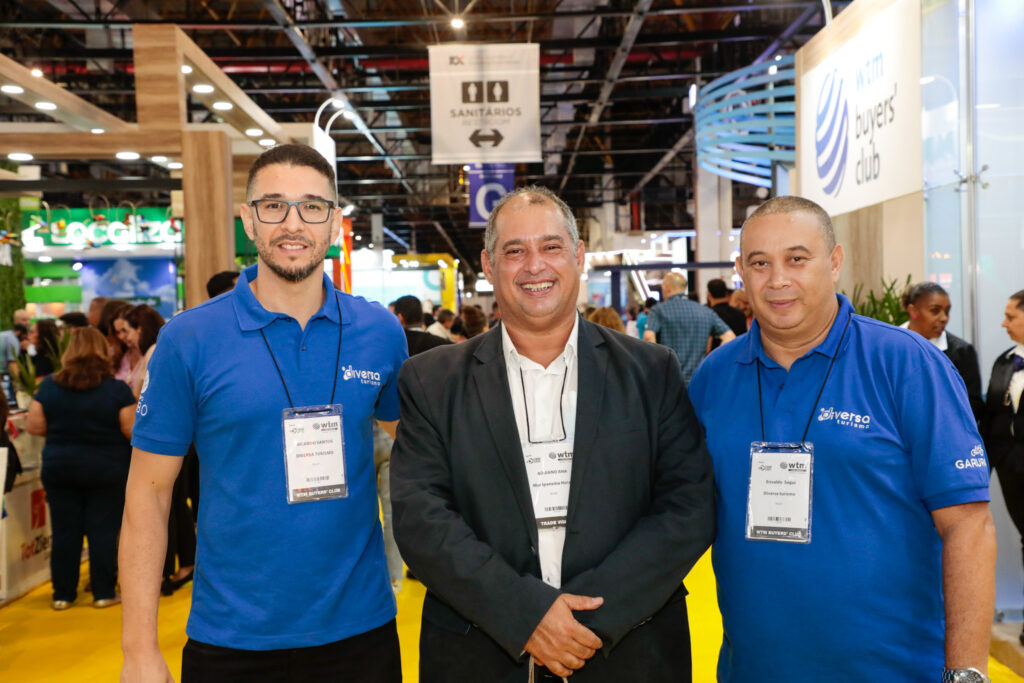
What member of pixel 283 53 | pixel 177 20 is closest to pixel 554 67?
pixel 283 53

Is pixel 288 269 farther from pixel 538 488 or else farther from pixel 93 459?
pixel 93 459

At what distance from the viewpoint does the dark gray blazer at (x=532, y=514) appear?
165 centimetres

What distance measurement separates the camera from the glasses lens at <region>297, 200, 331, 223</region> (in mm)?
1854

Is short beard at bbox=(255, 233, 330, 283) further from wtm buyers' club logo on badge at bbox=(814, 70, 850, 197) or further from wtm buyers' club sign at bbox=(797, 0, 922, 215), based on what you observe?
wtm buyers' club logo on badge at bbox=(814, 70, 850, 197)

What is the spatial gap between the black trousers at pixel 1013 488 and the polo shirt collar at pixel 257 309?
10.8ft

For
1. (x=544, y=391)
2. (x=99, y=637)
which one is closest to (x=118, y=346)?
(x=99, y=637)

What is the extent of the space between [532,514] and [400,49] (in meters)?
11.3

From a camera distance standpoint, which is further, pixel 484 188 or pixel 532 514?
pixel 484 188

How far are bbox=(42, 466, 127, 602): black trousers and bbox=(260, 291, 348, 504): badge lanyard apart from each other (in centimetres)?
381

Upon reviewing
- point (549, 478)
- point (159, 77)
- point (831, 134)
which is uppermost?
point (159, 77)

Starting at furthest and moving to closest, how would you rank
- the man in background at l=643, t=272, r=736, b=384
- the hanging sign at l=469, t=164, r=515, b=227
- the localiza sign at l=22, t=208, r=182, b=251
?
the localiza sign at l=22, t=208, r=182, b=251 < the hanging sign at l=469, t=164, r=515, b=227 < the man in background at l=643, t=272, r=736, b=384

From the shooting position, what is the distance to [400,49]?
12.0 m

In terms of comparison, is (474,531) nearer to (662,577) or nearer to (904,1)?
(662,577)

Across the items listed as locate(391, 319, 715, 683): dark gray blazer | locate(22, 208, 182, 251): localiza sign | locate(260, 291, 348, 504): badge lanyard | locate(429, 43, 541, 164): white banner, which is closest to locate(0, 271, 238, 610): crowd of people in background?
locate(260, 291, 348, 504): badge lanyard
